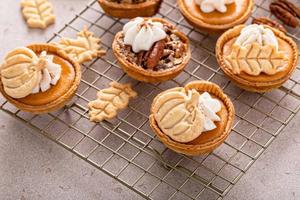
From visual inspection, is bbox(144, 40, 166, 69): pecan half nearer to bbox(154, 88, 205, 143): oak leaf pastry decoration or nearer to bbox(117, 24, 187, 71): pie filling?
bbox(117, 24, 187, 71): pie filling

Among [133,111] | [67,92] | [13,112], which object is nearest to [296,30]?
[133,111]

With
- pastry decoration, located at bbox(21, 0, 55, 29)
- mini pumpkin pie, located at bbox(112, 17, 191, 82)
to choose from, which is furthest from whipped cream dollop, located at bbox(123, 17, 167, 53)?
pastry decoration, located at bbox(21, 0, 55, 29)

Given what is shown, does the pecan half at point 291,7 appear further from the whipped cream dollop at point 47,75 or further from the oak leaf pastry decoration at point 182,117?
the whipped cream dollop at point 47,75

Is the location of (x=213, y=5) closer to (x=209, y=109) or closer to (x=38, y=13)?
(x=209, y=109)

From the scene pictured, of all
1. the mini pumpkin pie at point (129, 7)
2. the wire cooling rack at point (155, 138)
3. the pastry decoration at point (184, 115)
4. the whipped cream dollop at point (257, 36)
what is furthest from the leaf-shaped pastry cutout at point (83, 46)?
the whipped cream dollop at point (257, 36)

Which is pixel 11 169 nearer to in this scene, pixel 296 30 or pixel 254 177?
pixel 254 177
